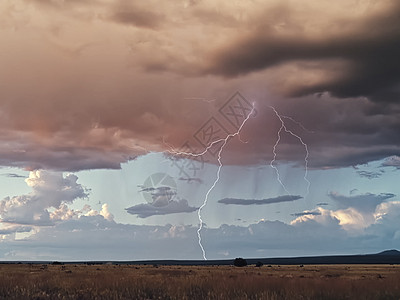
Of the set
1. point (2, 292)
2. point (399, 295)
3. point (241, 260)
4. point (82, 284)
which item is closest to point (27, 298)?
point (2, 292)

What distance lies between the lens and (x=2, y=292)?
2031 cm

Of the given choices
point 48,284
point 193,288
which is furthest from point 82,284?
point 193,288

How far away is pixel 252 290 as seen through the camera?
18453 millimetres

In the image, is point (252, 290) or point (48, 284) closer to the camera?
point (252, 290)

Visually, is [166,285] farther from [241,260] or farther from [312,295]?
[241,260]

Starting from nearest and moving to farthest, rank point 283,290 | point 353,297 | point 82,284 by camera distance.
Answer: point 353,297, point 283,290, point 82,284

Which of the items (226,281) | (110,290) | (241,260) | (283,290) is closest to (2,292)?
(110,290)

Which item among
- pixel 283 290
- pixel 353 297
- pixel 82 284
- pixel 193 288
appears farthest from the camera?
pixel 82 284

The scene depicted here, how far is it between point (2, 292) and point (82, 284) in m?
3.50

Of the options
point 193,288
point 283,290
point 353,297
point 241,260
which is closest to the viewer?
point 353,297

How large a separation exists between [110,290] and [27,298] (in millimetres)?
3177

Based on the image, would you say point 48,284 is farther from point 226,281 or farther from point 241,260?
point 241,260

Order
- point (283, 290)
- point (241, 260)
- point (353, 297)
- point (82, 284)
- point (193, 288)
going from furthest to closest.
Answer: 1. point (241, 260)
2. point (82, 284)
3. point (193, 288)
4. point (283, 290)
5. point (353, 297)

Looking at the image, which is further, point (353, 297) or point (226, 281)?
point (226, 281)
